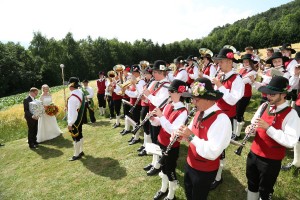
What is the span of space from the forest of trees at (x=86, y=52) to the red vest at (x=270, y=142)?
188 feet

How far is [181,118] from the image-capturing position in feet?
15.6

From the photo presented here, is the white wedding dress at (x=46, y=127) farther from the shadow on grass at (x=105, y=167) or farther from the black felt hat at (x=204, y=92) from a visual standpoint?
the black felt hat at (x=204, y=92)

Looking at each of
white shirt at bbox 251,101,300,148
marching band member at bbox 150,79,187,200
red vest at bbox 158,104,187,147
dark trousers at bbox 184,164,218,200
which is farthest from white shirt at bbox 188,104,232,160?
red vest at bbox 158,104,187,147

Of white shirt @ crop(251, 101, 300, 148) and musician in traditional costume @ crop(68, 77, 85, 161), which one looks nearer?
white shirt @ crop(251, 101, 300, 148)

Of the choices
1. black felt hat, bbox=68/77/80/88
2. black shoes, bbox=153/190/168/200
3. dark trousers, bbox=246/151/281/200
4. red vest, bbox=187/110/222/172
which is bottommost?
black shoes, bbox=153/190/168/200

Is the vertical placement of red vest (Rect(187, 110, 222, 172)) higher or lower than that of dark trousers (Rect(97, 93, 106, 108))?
higher

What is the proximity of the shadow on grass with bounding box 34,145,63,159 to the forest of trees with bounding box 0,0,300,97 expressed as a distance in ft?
157

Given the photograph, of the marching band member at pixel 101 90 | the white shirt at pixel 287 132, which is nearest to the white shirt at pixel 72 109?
the marching band member at pixel 101 90

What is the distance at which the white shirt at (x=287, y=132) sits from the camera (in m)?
3.54

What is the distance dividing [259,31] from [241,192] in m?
70.9

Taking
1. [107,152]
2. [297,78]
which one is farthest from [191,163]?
[107,152]

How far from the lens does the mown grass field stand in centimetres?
585

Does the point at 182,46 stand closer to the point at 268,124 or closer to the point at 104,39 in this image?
the point at 104,39

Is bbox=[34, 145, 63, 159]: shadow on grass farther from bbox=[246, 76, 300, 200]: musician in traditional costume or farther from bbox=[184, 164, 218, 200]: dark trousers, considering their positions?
bbox=[246, 76, 300, 200]: musician in traditional costume
